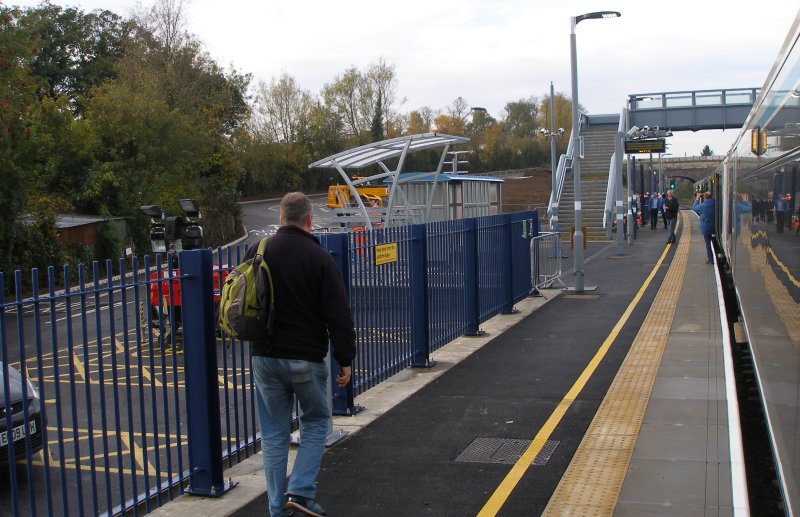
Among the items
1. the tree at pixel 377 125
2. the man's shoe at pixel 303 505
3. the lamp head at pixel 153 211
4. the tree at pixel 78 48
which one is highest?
the tree at pixel 78 48

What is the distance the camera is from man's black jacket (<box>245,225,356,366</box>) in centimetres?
469

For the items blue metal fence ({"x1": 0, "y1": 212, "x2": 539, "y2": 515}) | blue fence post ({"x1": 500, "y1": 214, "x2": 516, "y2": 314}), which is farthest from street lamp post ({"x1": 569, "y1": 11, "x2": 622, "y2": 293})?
blue fence post ({"x1": 500, "y1": 214, "x2": 516, "y2": 314})

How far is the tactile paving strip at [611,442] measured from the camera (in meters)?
5.29

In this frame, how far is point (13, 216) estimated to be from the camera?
22.7 metres

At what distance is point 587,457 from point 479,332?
5.63 metres

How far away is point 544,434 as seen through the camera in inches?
271

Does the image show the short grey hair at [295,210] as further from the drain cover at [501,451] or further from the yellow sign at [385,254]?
the yellow sign at [385,254]

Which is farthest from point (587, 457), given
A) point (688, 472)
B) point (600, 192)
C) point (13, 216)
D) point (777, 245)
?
point (600, 192)

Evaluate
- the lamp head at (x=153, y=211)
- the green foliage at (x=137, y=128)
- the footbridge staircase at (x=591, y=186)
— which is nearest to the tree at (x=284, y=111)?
the green foliage at (x=137, y=128)

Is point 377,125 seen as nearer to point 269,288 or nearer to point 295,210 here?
point 295,210

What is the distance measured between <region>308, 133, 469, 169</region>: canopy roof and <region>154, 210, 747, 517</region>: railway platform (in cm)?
985

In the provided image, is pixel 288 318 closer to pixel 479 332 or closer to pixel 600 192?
pixel 479 332

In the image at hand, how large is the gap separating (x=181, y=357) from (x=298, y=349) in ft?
15.9

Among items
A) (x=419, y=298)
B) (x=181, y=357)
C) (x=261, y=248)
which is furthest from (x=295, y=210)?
(x=181, y=357)
